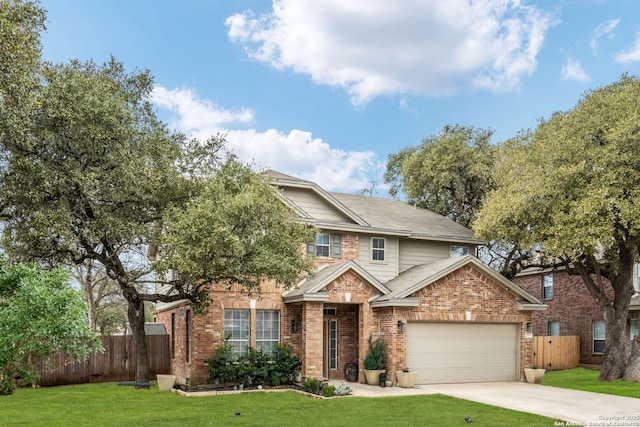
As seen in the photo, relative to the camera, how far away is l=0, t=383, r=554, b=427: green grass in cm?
1324

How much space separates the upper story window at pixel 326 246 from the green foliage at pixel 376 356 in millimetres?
3919

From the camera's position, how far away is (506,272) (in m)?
30.2

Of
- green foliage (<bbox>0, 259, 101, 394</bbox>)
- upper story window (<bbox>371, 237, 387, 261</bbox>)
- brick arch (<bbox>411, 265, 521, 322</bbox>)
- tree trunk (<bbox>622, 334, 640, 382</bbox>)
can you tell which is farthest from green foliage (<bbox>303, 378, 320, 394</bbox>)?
tree trunk (<bbox>622, 334, 640, 382</bbox>)

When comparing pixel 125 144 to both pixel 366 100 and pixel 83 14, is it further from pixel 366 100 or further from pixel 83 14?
pixel 366 100

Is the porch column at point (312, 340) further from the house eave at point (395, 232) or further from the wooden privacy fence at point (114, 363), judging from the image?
the wooden privacy fence at point (114, 363)

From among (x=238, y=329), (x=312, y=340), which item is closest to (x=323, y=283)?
(x=312, y=340)

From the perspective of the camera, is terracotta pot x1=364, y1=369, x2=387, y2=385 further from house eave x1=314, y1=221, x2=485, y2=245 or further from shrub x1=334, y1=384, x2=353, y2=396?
house eave x1=314, y1=221, x2=485, y2=245

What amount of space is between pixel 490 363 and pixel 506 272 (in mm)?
8626

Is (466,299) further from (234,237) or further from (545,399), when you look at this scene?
(234,237)

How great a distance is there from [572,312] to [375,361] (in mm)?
15232

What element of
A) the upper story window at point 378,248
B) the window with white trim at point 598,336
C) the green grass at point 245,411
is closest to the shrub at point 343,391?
the green grass at point 245,411

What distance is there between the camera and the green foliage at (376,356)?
20625mm

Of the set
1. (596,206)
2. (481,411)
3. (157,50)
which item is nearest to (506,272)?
(596,206)

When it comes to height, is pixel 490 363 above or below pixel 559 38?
below
